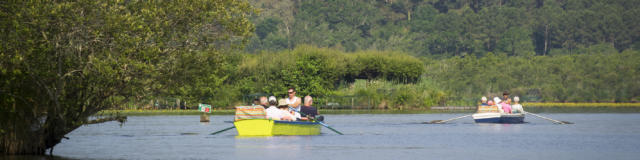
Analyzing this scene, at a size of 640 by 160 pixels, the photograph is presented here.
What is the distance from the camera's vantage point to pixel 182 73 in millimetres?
26000

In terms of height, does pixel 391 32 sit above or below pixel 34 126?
above

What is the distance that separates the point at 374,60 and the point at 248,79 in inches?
449

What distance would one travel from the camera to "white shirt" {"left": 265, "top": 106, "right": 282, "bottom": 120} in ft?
109

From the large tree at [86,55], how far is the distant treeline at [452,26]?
11828cm

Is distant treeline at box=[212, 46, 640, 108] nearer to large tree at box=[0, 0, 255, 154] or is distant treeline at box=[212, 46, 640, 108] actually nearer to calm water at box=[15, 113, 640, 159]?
calm water at box=[15, 113, 640, 159]

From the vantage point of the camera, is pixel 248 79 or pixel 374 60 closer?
pixel 248 79

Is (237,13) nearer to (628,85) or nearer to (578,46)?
(628,85)

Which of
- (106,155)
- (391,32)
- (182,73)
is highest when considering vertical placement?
(391,32)

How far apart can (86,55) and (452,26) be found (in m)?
146

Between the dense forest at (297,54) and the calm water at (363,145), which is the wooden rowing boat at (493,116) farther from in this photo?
the dense forest at (297,54)

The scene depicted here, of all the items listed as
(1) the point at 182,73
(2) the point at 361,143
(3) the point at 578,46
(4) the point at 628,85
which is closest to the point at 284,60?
(4) the point at 628,85

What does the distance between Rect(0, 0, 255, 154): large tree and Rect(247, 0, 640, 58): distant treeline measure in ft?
388

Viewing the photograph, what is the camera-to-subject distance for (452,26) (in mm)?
167125

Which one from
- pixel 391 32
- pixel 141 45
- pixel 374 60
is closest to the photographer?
pixel 141 45
